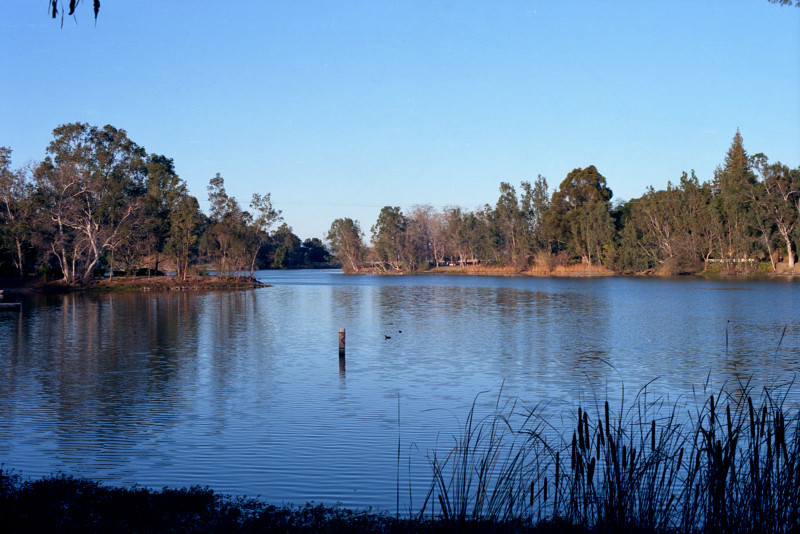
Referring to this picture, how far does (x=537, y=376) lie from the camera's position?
16.3 m

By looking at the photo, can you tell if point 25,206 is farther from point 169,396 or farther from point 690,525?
point 690,525

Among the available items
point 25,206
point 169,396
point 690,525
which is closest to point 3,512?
point 690,525

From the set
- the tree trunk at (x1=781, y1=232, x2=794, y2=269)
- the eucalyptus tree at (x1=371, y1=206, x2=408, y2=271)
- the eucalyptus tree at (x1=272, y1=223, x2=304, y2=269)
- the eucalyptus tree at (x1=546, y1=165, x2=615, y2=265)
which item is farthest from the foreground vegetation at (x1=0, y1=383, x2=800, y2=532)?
the eucalyptus tree at (x1=272, y1=223, x2=304, y2=269)

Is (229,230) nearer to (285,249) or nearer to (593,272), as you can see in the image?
(593,272)

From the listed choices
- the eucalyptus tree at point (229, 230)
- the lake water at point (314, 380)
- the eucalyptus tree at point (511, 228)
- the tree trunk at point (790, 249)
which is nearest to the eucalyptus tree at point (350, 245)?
the eucalyptus tree at point (511, 228)

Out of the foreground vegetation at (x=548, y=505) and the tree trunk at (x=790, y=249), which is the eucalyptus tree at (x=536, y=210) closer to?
the tree trunk at (x=790, y=249)

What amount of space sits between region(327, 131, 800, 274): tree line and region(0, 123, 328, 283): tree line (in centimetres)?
4237

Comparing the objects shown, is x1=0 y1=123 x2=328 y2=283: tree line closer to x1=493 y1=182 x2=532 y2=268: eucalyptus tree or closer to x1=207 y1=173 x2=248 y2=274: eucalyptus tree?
x1=207 y1=173 x2=248 y2=274: eucalyptus tree

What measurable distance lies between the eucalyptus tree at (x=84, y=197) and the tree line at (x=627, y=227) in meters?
55.1

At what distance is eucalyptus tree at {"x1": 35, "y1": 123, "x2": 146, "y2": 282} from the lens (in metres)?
52.0

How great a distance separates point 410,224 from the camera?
123 meters

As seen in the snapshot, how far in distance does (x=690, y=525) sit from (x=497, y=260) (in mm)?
100421

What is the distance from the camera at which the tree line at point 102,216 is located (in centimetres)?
5225

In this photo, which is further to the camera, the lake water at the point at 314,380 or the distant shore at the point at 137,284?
the distant shore at the point at 137,284
